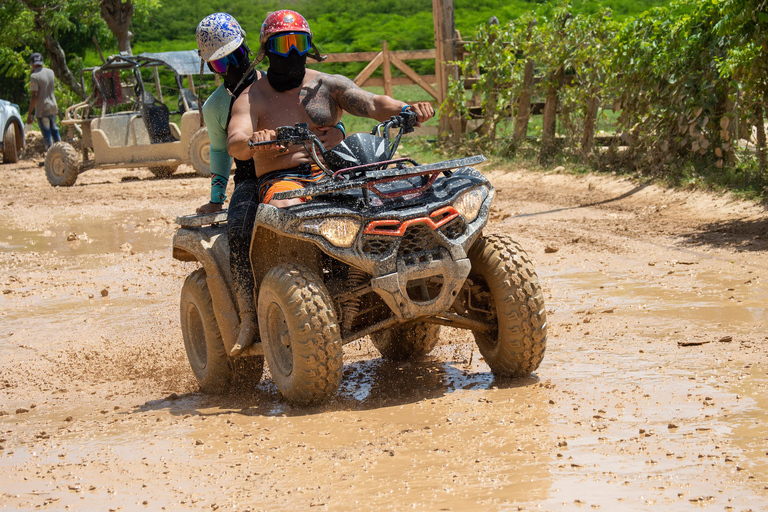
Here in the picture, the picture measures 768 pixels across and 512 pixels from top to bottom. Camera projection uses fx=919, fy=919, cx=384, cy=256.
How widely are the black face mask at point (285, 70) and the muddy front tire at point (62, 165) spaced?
488 inches

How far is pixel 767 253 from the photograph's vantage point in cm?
747

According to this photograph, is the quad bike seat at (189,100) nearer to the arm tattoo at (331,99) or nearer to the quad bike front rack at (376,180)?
the arm tattoo at (331,99)

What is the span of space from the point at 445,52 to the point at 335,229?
12807 millimetres

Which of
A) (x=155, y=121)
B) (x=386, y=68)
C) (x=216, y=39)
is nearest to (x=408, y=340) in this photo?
(x=216, y=39)

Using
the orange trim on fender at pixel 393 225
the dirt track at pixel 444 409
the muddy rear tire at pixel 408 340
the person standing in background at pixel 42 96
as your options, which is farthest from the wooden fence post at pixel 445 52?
the orange trim on fender at pixel 393 225

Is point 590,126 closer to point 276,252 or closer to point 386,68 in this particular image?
point 386,68

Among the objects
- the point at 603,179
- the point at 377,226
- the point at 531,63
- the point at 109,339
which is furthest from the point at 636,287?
the point at 531,63

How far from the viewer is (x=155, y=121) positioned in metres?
16.4

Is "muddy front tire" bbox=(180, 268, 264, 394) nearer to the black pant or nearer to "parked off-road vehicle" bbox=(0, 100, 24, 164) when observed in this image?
the black pant

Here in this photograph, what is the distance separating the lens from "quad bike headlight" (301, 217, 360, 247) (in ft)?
13.6

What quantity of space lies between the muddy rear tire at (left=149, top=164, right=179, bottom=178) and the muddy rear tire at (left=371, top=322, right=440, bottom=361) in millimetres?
12584

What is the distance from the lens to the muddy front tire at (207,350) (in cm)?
512

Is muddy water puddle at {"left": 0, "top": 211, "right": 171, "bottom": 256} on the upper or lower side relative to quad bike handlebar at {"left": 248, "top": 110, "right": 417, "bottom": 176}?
lower

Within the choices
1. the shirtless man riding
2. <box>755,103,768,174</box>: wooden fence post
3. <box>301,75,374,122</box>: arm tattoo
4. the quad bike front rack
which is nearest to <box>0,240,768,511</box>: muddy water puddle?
the quad bike front rack
